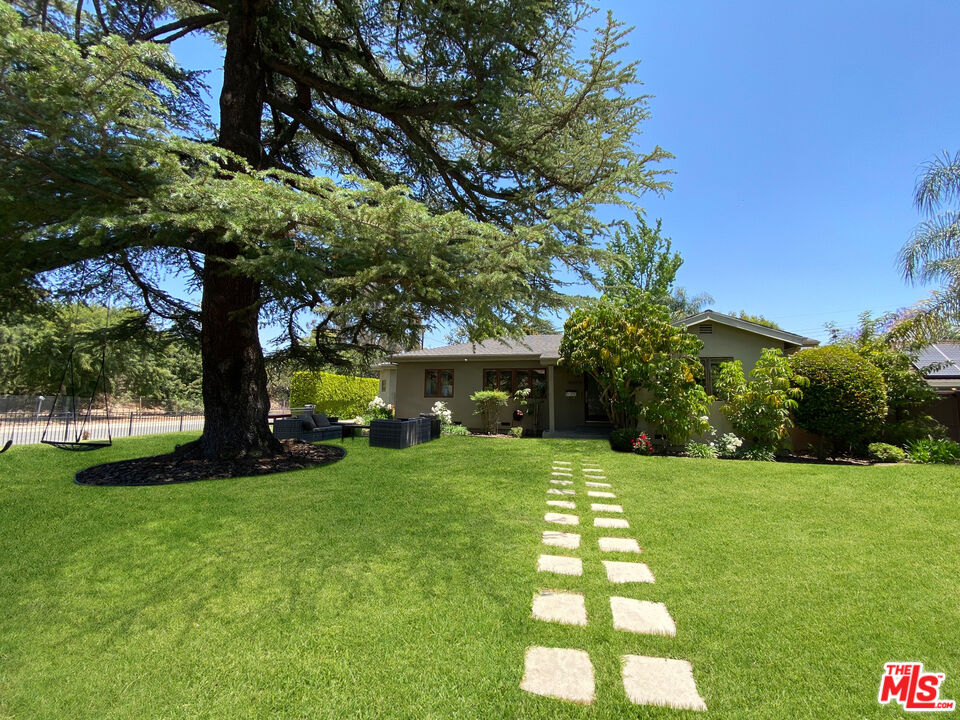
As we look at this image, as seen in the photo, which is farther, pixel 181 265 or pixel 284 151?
pixel 284 151

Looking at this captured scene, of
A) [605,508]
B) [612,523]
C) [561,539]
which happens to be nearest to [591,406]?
[605,508]

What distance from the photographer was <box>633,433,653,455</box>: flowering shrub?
10094mm

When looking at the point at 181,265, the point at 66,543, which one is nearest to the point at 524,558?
the point at 66,543

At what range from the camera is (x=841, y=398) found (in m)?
8.77

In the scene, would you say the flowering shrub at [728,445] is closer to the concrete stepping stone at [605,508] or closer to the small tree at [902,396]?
the small tree at [902,396]

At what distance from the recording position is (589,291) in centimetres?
562

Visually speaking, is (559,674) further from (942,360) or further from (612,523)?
(942,360)

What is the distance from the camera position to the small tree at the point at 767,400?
9.17 m

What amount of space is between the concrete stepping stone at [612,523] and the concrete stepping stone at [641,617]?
65.1 inches

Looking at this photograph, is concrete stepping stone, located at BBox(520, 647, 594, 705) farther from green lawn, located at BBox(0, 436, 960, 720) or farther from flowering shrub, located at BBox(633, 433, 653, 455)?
flowering shrub, located at BBox(633, 433, 653, 455)

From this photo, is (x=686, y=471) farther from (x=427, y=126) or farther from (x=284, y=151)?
(x=284, y=151)

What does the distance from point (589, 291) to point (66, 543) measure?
6257 mm

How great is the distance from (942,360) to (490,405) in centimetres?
1384

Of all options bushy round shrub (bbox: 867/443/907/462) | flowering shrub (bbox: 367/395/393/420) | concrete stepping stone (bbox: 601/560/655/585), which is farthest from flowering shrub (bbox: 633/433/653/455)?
flowering shrub (bbox: 367/395/393/420)
